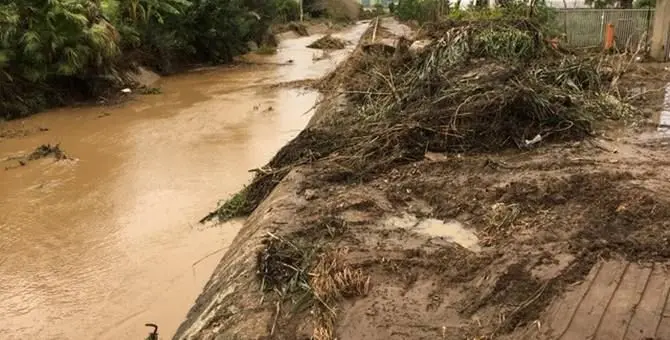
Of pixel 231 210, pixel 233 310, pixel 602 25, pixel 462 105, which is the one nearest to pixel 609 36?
pixel 602 25

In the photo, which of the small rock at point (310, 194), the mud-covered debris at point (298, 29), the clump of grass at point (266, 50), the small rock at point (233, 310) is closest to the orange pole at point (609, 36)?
the small rock at point (310, 194)

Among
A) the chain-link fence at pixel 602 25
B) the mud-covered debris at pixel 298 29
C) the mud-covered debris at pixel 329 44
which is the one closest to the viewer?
the chain-link fence at pixel 602 25

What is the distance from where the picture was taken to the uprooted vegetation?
289 inches

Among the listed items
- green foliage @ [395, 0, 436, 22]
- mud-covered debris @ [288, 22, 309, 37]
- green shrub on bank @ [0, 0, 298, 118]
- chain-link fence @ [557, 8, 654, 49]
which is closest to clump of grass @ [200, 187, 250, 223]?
green shrub on bank @ [0, 0, 298, 118]

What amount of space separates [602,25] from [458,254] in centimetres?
1273

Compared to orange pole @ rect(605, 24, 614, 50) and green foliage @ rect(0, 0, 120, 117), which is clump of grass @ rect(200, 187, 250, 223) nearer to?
green foliage @ rect(0, 0, 120, 117)

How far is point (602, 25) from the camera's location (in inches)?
611

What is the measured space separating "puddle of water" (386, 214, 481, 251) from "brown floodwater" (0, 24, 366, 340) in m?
1.95

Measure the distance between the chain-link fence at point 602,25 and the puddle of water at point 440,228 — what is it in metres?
10.8

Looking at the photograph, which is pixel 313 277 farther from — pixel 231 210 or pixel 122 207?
pixel 122 207

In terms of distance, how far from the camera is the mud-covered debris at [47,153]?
10375 mm

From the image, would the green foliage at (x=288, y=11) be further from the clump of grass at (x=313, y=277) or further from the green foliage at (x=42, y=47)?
the clump of grass at (x=313, y=277)

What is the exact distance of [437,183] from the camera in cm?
629

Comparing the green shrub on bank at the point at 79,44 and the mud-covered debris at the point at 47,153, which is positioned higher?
the green shrub on bank at the point at 79,44
